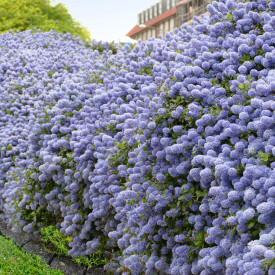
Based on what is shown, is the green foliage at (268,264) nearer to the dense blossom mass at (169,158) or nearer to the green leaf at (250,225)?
the dense blossom mass at (169,158)

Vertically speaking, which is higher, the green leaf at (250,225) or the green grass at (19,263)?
the green leaf at (250,225)

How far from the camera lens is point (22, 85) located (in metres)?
6.02

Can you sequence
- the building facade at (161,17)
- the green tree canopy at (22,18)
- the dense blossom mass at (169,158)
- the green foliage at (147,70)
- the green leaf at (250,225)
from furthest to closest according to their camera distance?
the building facade at (161,17)
the green tree canopy at (22,18)
the green foliage at (147,70)
the dense blossom mass at (169,158)
the green leaf at (250,225)

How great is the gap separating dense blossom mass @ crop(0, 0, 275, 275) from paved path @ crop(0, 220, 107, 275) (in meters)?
0.14

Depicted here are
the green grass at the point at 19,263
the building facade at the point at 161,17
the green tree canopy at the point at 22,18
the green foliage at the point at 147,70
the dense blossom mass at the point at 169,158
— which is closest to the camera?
the dense blossom mass at the point at 169,158

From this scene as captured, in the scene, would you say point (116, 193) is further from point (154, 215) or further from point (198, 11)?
point (198, 11)

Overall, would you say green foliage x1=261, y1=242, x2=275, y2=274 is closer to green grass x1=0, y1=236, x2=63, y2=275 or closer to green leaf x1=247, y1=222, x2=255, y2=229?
green leaf x1=247, y1=222, x2=255, y2=229

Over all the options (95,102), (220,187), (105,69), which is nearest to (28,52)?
(105,69)

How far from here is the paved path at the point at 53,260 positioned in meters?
3.72

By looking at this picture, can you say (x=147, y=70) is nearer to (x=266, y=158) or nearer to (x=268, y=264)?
(x=266, y=158)

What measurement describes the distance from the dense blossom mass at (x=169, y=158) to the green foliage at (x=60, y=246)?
91mm

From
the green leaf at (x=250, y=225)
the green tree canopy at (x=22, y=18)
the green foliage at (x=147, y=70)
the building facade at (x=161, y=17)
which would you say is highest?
the building facade at (x=161, y=17)

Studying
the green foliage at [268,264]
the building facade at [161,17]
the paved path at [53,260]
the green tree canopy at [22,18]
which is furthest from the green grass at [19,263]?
the building facade at [161,17]

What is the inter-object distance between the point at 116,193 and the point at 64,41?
5825 mm
